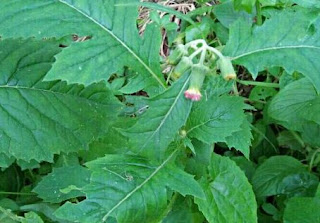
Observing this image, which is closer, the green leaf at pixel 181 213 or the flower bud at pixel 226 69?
the flower bud at pixel 226 69

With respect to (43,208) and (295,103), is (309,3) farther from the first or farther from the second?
(43,208)

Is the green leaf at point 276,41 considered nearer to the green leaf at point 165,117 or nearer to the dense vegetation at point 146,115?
the dense vegetation at point 146,115

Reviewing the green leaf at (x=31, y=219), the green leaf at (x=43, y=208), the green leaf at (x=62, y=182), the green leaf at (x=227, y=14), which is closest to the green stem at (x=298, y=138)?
the green leaf at (x=227, y=14)

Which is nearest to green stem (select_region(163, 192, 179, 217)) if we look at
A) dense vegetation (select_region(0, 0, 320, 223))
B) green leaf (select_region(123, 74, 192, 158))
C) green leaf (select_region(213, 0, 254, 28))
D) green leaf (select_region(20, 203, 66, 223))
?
dense vegetation (select_region(0, 0, 320, 223))

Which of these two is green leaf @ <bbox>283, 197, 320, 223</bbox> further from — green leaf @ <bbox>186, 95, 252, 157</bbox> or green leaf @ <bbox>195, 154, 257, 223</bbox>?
green leaf @ <bbox>186, 95, 252, 157</bbox>

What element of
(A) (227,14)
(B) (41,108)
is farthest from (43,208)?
(A) (227,14)

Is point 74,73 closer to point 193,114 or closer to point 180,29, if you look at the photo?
point 193,114

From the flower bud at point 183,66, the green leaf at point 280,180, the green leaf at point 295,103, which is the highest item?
the flower bud at point 183,66
